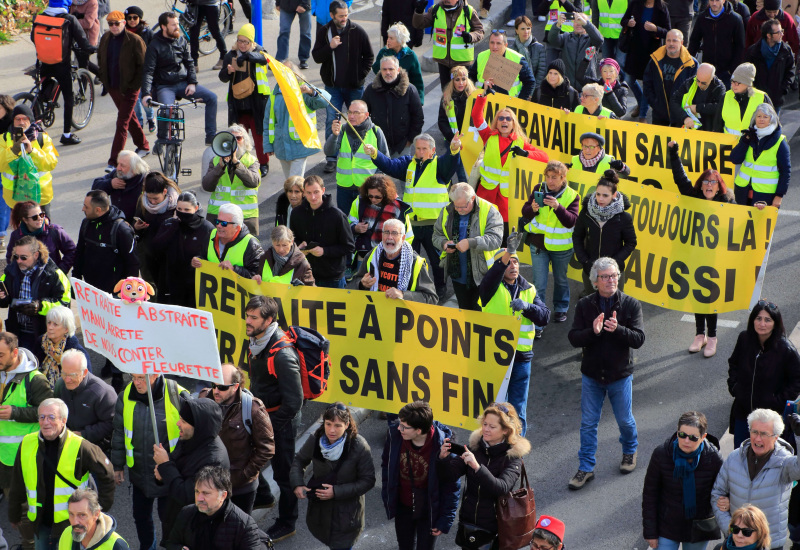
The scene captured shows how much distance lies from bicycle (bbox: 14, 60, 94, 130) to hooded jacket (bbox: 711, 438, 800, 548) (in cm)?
1015

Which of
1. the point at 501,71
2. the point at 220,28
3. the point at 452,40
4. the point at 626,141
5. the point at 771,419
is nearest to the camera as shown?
the point at 771,419

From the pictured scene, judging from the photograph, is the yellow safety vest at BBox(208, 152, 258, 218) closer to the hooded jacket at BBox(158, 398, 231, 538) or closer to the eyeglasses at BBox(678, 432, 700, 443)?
the hooded jacket at BBox(158, 398, 231, 538)

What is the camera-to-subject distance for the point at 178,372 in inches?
310

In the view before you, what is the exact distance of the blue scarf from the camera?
299 inches

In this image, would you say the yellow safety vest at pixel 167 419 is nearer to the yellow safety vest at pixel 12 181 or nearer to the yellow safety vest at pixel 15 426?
the yellow safety vest at pixel 15 426

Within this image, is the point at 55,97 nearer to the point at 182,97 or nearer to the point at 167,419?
the point at 182,97

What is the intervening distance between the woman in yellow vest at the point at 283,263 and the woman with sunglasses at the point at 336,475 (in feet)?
7.28

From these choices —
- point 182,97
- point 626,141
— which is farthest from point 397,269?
point 182,97

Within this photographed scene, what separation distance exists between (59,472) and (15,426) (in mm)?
862

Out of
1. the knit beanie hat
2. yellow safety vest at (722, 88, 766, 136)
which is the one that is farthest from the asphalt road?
the knit beanie hat

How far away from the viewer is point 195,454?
764cm

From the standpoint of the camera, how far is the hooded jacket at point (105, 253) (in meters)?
10.2

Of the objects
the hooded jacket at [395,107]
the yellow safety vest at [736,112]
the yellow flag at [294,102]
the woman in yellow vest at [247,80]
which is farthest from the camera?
the woman in yellow vest at [247,80]

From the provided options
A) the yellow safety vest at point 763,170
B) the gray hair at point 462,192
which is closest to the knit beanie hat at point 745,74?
the yellow safety vest at point 763,170
